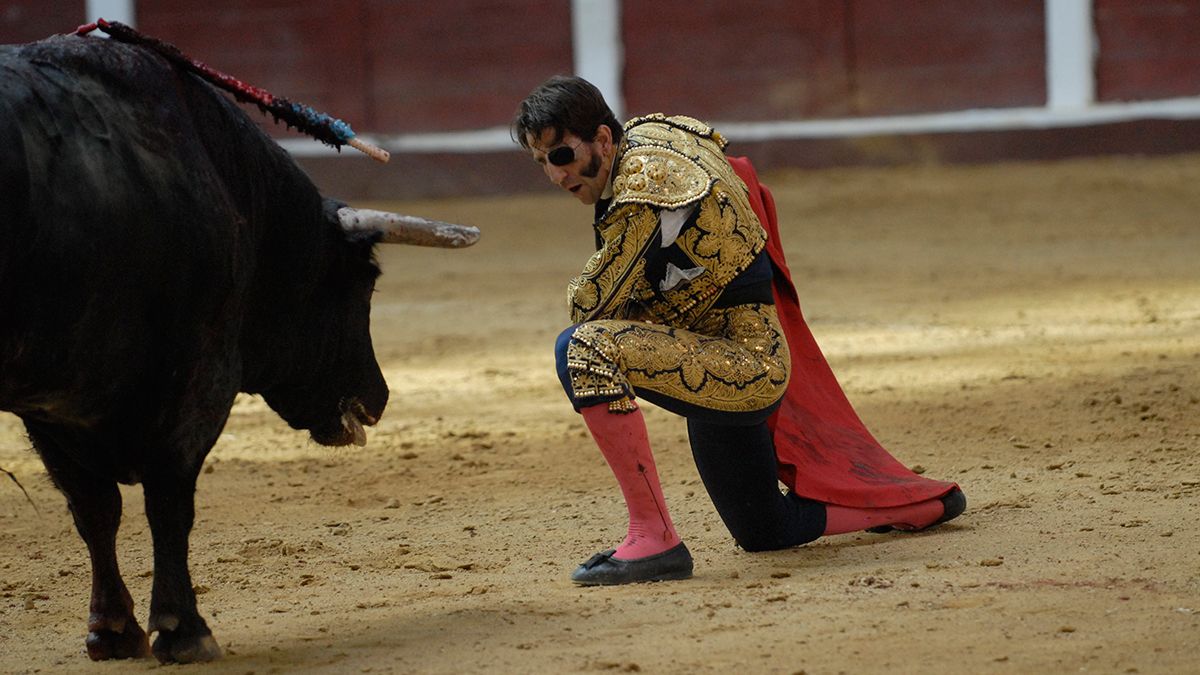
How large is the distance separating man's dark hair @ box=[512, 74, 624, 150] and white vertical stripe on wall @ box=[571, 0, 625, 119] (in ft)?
29.8

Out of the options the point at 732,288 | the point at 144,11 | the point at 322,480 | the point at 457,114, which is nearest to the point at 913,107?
the point at 457,114

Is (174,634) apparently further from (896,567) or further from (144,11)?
(144,11)

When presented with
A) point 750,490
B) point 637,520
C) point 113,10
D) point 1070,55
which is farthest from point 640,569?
point 113,10

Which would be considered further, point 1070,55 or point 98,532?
point 1070,55

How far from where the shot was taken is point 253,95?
11.3ft

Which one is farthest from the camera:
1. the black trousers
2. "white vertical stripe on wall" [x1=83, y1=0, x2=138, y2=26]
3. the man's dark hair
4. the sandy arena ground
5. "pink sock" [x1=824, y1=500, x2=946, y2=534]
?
"white vertical stripe on wall" [x1=83, y1=0, x2=138, y2=26]

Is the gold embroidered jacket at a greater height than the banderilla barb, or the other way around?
the banderilla barb

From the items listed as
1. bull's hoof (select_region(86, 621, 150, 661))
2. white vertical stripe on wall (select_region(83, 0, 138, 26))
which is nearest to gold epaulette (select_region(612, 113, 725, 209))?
bull's hoof (select_region(86, 621, 150, 661))

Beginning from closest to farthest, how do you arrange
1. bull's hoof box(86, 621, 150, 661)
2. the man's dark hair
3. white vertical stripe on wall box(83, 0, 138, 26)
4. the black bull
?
the black bull
bull's hoof box(86, 621, 150, 661)
the man's dark hair
white vertical stripe on wall box(83, 0, 138, 26)

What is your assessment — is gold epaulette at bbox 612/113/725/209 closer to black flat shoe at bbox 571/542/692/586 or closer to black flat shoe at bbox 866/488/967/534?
black flat shoe at bbox 571/542/692/586

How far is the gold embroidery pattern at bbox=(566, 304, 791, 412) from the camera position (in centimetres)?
340

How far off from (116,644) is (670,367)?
1.24m

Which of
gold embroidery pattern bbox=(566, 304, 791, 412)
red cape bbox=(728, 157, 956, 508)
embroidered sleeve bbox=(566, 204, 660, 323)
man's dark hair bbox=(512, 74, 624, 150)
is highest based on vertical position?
man's dark hair bbox=(512, 74, 624, 150)

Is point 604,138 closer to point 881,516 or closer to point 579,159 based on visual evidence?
point 579,159
